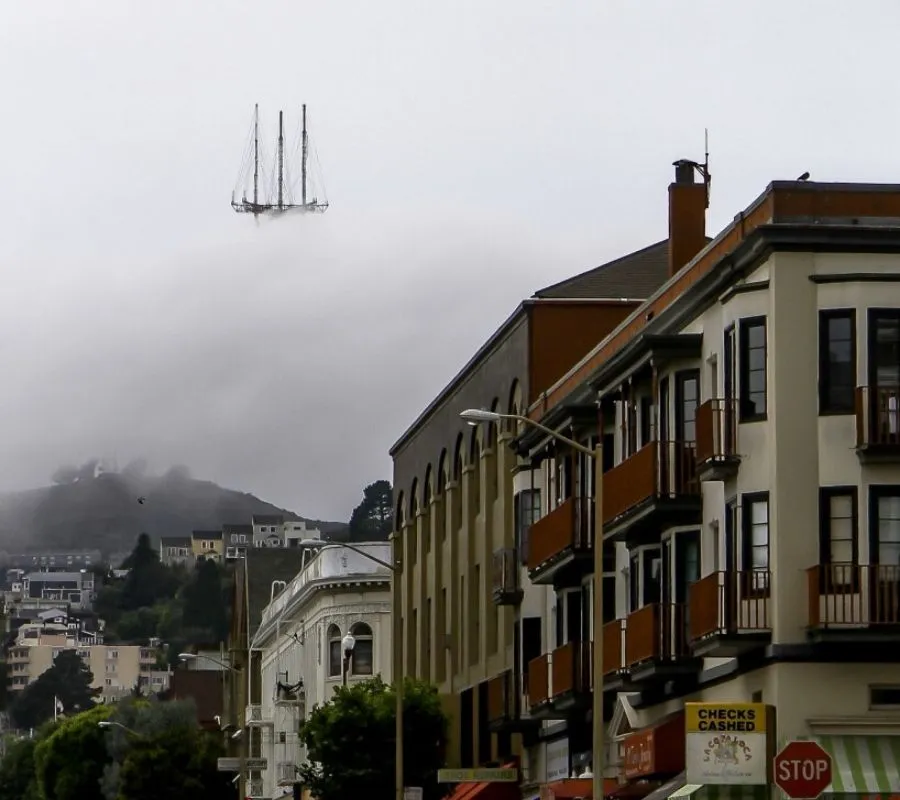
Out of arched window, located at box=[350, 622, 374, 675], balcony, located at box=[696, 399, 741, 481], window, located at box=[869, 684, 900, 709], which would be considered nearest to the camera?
window, located at box=[869, 684, 900, 709]

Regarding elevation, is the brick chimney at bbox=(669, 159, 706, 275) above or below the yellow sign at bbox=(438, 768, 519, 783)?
above

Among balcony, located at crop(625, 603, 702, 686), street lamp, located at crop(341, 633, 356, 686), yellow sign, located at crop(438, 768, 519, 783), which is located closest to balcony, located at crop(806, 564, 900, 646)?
balcony, located at crop(625, 603, 702, 686)

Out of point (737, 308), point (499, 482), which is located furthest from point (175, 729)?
point (737, 308)

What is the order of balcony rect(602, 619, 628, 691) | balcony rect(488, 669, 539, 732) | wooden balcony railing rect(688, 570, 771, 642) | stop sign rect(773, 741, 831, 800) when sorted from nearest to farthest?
stop sign rect(773, 741, 831, 800), wooden balcony railing rect(688, 570, 771, 642), balcony rect(602, 619, 628, 691), balcony rect(488, 669, 539, 732)

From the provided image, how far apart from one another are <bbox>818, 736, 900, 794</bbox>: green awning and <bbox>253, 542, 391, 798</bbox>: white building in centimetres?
5086

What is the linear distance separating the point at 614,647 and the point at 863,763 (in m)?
9.47

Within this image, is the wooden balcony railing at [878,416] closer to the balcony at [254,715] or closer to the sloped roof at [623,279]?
the sloped roof at [623,279]

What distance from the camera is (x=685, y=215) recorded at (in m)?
55.8

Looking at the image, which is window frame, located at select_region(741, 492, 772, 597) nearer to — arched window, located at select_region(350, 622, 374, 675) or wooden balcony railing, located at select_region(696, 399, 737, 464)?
wooden balcony railing, located at select_region(696, 399, 737, 464)

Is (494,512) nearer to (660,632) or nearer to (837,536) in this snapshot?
(660,632)

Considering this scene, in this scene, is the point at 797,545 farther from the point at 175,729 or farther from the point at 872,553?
the point at 175,729

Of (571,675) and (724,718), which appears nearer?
(724,718)

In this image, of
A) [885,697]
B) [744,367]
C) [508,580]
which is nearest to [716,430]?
[744,367]

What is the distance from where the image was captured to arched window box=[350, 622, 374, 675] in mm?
93944
